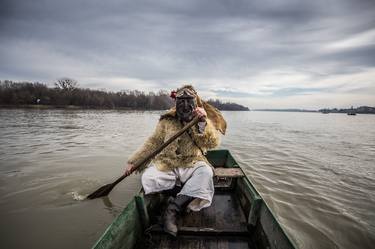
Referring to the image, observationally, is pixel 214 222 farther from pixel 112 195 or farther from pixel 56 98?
pixel 56 98

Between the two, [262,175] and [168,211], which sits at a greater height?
[168,211]

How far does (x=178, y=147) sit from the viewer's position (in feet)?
11.3

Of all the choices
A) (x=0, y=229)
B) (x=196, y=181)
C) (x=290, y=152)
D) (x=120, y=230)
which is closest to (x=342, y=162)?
(x=290, y=152)

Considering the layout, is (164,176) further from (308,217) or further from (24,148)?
(24,148)

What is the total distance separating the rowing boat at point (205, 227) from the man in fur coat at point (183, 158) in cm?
28

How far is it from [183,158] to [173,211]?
0.85 metres

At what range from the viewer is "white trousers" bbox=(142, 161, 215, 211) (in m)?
2.95

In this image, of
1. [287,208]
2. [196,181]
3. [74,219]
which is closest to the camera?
[196,181]

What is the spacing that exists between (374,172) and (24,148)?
49.7 ft

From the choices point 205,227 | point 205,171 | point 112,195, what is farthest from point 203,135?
point 112,195

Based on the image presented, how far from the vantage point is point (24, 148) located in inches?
391

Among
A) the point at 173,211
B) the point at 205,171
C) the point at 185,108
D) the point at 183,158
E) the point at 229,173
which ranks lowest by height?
the point at 173,211

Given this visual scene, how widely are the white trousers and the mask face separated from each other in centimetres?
78

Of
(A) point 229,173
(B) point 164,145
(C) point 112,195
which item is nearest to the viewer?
(B) point 164,145
